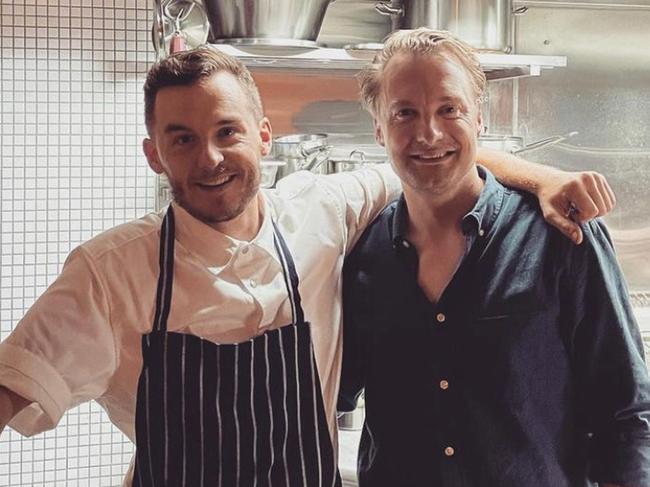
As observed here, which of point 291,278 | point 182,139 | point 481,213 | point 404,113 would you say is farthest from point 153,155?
point 481,213

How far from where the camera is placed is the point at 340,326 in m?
1.59

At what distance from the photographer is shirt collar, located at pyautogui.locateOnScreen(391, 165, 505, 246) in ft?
4.82

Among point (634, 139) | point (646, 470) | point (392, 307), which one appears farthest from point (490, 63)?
point (646, 470)

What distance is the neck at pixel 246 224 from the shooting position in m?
1.49

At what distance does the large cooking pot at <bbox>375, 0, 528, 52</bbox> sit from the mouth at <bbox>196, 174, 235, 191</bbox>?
3.55 feet

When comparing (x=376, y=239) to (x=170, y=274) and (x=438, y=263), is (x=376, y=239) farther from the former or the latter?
(x=170, y=274)

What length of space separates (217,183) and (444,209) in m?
0.36

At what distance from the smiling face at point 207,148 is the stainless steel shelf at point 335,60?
63 cm

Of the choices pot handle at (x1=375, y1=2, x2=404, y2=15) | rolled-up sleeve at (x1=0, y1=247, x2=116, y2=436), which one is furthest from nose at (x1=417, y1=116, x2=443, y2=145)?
pot handle at (x1=375, y1=2, x2=404, y2=15)

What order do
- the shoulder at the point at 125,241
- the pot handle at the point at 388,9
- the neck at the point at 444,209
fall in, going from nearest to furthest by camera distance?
the shoulder at the point at 125,241, the neck at the point at 444,209, the pot handle at the point at 388,9

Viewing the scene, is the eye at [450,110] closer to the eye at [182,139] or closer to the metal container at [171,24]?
the eye at [182,139]

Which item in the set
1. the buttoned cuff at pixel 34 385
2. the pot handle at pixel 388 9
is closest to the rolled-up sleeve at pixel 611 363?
the buttoned cuff at pixel 34 385

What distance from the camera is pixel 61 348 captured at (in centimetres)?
134

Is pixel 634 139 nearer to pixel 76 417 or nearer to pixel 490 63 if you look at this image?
pixel 490 63
